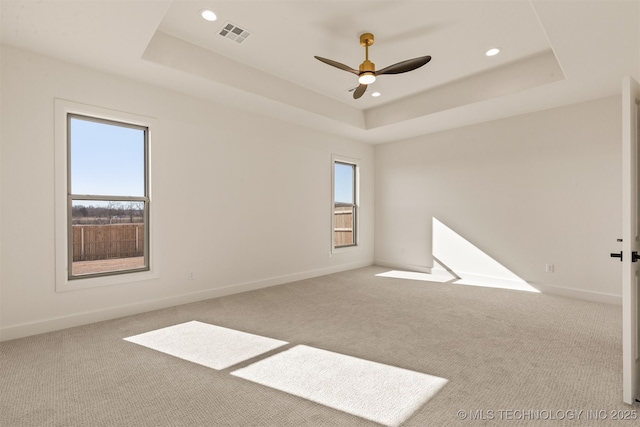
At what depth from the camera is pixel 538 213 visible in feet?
15.2

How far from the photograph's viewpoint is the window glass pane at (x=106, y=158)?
334cm

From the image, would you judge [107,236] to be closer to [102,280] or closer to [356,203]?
[102,280]

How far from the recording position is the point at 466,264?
5.39 metres

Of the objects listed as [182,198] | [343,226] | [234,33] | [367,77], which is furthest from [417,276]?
[234,33]

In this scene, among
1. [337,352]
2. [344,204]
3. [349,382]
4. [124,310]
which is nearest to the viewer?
[349,382]

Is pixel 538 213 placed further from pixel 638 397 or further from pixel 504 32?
pixel 638 397

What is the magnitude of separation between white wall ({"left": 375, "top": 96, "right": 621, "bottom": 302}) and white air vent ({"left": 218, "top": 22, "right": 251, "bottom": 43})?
397 centimetres

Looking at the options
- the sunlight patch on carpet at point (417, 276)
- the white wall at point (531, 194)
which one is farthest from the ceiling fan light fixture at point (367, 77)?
the sunlight patch on carpet at point (417, 276)

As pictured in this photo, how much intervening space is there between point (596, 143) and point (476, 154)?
5.06ft

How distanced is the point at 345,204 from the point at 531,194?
3208mm

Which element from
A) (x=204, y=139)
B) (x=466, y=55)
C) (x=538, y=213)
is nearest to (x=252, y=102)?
(x=204, y=139)

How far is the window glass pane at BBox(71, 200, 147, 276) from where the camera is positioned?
3.35 metres

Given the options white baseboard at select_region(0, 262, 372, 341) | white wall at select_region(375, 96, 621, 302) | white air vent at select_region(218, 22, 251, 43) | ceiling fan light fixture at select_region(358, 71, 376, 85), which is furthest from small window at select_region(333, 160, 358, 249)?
white air vent at select_region(218, 22, 251, 43)

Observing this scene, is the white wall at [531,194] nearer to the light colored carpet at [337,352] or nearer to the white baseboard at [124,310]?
the light colored carpet at [337,352]
